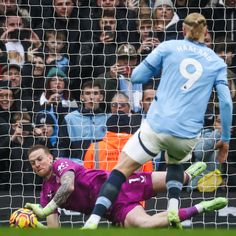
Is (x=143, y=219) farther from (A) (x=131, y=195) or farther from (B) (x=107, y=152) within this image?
(B) (x=107, y=152)

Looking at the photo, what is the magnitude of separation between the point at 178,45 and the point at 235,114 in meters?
3.05

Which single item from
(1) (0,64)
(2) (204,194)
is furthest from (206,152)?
(1) (0,64)

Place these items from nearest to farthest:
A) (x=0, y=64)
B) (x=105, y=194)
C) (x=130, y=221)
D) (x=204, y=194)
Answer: (x=105, y=194)
(x=130, y=221)
(x=204, y=194)
(x=0, y=64)

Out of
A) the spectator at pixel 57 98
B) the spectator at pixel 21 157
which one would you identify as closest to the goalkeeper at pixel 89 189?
the spectator at pixel 21 157

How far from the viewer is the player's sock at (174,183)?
9.26m

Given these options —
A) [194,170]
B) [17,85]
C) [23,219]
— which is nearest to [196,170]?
[194,170]

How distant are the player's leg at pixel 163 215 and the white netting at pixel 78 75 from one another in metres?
1.25

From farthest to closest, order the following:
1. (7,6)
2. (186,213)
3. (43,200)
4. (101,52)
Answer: (7,6) → (101,52) → (43,200) → (186,213)

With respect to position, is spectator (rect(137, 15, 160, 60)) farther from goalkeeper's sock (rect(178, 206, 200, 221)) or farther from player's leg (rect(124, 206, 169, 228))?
goalkeeper's sock (rect(178, 206, 200, 221))

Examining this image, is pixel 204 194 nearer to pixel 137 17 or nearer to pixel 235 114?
pixel 235 114

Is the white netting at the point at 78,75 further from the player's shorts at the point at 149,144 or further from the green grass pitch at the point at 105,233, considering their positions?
the green grass pitch at the point at 105,233

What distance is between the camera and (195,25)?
9.05 m

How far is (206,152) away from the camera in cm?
1172

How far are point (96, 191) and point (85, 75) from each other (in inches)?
95.1
